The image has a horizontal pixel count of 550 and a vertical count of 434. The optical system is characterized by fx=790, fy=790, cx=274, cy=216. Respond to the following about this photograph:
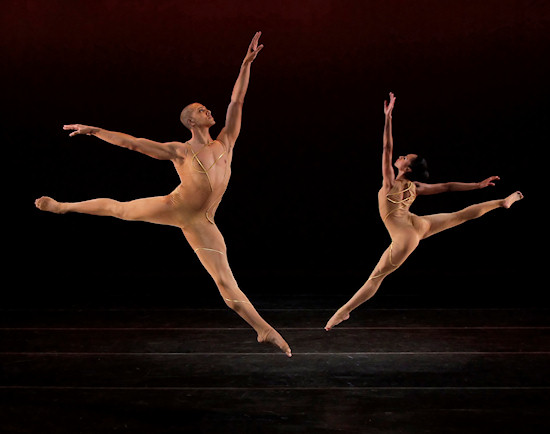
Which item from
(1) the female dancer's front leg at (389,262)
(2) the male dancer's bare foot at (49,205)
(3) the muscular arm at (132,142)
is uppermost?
(3) the muscular arm at (132,142)

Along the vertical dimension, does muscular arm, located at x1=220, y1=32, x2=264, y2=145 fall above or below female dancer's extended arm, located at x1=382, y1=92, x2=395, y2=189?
above

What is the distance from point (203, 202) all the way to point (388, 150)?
108 centimetres

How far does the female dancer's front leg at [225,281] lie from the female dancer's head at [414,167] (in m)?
1.20

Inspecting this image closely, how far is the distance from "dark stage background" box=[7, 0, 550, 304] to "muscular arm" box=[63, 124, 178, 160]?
2.27m

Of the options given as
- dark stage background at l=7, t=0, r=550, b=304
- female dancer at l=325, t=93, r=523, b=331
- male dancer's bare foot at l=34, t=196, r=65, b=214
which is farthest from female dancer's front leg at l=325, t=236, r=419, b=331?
dark stage background at l=7, t=0, r=550, b=304

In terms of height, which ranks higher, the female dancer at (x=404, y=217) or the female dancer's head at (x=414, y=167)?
the female dancer's head at (x=414, y=167)

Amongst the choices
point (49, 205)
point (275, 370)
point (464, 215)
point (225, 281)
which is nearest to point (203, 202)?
point (225, 281)

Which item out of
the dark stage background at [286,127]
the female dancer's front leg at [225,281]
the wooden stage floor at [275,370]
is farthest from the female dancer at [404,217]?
the dark stage background at [286,127]

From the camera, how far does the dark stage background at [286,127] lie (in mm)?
6090

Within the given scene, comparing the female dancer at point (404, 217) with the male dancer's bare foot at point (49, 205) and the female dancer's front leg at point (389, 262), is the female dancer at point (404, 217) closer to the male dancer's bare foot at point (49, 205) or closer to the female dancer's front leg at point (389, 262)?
the female dancer's front leg at point (389, 262)

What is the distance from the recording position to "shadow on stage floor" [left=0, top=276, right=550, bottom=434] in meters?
3.56

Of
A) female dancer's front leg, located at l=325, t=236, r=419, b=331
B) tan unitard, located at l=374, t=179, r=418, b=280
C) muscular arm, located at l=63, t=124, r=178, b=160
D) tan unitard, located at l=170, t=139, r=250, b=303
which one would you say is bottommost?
female dancer's front leg, located at l=325, t=236, r=419, b=331

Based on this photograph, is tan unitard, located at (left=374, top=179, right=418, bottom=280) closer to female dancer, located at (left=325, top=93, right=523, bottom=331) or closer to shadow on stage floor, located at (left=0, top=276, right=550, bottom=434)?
female dancer, located at (left=325, top=93, right=523, bottom=331)

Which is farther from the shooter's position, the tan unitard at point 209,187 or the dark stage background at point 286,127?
the dark stage background at point 286,127
